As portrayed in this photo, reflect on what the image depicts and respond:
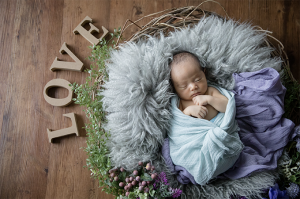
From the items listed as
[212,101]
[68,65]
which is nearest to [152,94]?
[212,101]

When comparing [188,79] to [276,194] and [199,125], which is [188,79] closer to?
[199,125]

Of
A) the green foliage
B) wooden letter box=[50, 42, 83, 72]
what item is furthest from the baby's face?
wooden letter box=[50, 42, 83, 72]

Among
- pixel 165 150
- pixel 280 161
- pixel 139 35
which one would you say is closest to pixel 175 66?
pixel 139 35

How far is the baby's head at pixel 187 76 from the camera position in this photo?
3.67 ft

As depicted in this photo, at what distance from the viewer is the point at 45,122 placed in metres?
1.50

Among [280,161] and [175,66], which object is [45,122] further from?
[280,161]

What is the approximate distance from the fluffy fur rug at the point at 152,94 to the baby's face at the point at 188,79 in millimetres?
51

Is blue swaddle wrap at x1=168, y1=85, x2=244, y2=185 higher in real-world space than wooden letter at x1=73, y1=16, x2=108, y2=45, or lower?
lower

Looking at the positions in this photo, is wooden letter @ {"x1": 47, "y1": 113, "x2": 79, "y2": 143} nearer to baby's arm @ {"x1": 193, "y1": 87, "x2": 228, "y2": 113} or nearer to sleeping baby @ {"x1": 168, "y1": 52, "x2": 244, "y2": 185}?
sleeping baby @ {"x1": 168, "y1": 52, "x2": 244, "y2": 185}

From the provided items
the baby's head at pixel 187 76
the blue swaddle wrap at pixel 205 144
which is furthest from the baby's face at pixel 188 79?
the blue swaddle wrap at pixel 205 144

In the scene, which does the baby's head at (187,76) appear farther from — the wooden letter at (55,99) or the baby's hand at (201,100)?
the wooden letter at (55,99)

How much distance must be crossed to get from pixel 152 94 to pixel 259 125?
0.57m

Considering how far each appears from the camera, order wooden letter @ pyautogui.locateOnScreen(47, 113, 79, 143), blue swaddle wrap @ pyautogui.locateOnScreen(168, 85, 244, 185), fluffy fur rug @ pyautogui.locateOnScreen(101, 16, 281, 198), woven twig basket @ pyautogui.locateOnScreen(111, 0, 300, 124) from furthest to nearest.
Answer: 1. wooden letter @ pyautogui.locateOnScreen(47, 113, 79, 143)
2. woven twig basket @ pyautogui.locateOnScreen(111, 0, 300, 124)
3. fluffy fur rug @ pyautogui.locateOnScreen(101, 16, 281, 198)
4. blue swaddle wrap @ pyautogui.locateOnScreen(168, 85, 244, 185)

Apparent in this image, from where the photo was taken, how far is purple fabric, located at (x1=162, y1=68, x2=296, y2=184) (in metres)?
1.11
